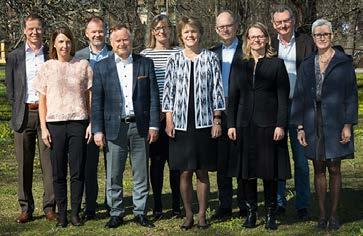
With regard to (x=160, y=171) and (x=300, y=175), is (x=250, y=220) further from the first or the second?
(x=160, y=171)

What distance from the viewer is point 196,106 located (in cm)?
680

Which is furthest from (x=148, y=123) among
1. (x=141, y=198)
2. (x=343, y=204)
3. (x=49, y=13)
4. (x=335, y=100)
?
(x=49, y=13)

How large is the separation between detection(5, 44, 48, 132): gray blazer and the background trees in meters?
6.46

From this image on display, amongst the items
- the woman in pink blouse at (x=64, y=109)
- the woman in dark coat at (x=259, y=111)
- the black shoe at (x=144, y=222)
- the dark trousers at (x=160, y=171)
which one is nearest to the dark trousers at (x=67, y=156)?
the woman in pink blouse at (x=64, y=109)

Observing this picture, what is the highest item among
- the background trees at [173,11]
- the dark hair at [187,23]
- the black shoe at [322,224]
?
the background trees at [173,11]

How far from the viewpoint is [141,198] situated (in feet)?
23.6

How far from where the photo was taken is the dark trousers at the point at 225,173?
23.5 ft

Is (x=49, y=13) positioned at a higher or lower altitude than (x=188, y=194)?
higher

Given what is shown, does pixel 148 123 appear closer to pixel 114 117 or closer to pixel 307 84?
pixel 114 117

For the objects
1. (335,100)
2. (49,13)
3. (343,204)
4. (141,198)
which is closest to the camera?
(335,100)

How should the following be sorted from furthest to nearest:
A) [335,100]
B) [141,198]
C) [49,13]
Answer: [49,13] → [141,198] → [335,100]

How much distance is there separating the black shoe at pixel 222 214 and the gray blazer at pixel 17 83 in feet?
7.05

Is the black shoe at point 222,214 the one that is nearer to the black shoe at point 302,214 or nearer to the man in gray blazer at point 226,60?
the man in gray blazer at point 226,60

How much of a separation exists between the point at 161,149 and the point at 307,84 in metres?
1.64
